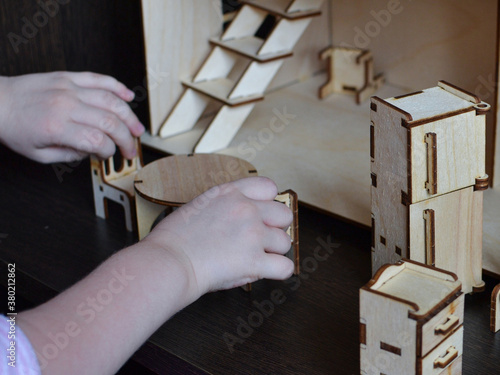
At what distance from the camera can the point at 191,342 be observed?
71 cm

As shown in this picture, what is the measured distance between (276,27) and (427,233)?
1.61ft

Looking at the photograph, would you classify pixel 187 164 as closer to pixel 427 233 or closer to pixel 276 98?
pixel 427 233

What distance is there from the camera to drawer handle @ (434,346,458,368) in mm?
600

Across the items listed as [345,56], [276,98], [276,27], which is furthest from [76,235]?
[345,56]

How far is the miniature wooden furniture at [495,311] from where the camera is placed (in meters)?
0.68

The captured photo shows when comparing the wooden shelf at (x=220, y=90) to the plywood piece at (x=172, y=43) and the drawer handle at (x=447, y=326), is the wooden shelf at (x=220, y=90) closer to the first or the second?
the plywood piece at (x=172, y=43)

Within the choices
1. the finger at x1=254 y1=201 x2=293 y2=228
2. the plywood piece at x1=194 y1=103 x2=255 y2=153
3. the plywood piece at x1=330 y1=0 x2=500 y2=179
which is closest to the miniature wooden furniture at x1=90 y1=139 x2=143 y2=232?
the plywood piece at x1=194 y1=103 x2=255 y2=153

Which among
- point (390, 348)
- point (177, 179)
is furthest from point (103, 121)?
point (390, 348)

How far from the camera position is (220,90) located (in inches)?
45.5

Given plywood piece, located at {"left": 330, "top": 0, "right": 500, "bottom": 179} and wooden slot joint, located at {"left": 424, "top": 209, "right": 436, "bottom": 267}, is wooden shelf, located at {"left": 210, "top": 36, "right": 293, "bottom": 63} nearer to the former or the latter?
plywood piece, located at {"left": 330, "top": 0, "right": 500, "bottom": 179}

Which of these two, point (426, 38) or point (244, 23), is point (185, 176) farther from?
point (426, 38)

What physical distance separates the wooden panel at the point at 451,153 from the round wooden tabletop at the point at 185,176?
23 centimetres

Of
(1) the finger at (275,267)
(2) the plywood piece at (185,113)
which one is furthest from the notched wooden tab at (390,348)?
(2) the plywood piece at (185,113)

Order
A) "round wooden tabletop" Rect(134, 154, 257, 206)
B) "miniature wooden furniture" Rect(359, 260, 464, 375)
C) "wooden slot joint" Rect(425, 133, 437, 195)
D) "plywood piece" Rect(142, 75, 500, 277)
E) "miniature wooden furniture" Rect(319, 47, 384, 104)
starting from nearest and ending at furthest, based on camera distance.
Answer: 1. "miniature wooden furniture" Rect(359, 260, 464, 375)
2. "wooden slot joint" Rect(425, 133, 437, 195)
3. "round wooden tabletop" Rect(134, 154, 257, 206)
4. "plywood piece" Rect(142, 75, 500, 277)
5. "miniature wooden furniture" Rect(319, 47, 384, 104)
